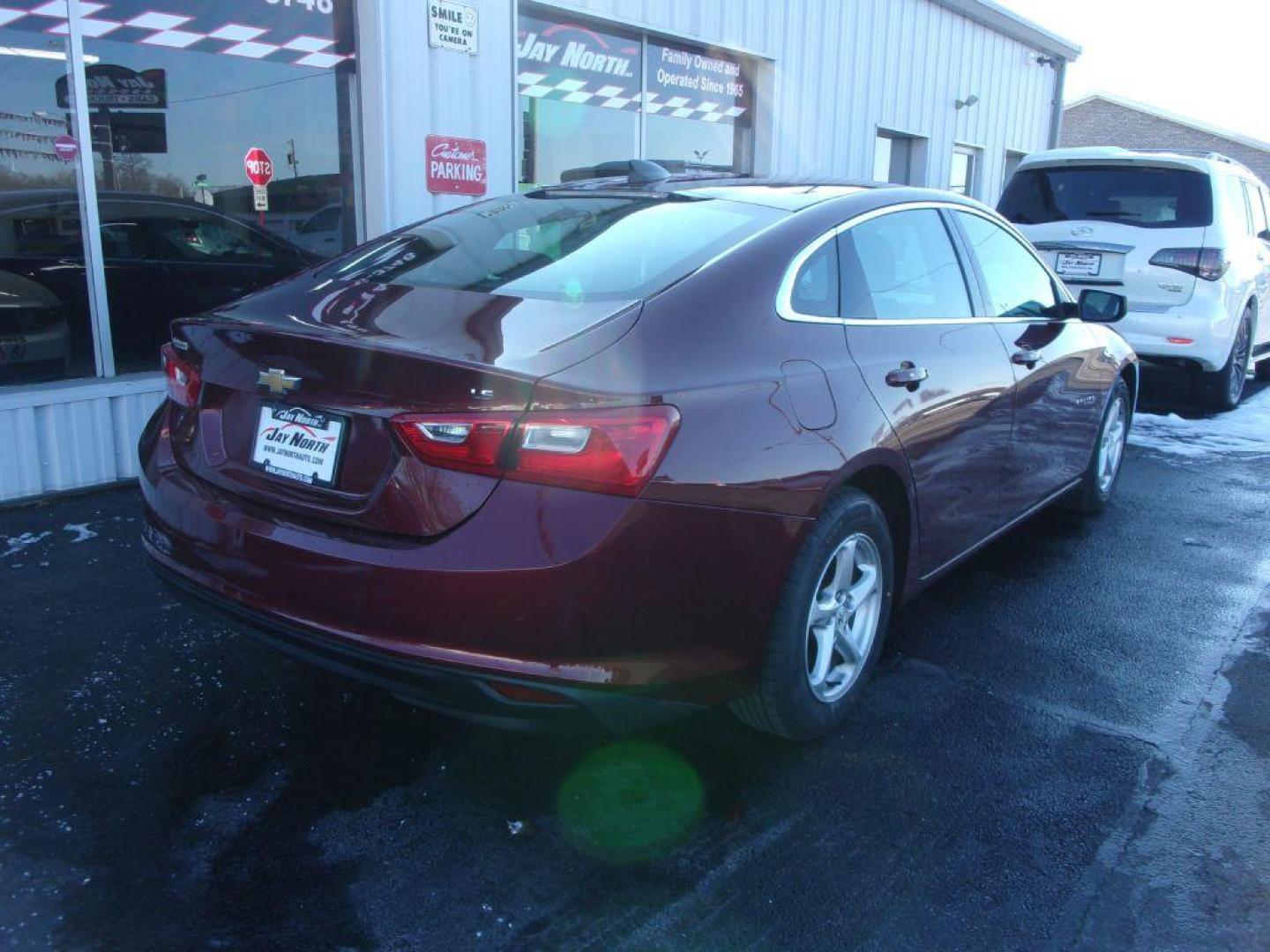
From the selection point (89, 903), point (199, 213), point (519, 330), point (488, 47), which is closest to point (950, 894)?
point (519, 330)

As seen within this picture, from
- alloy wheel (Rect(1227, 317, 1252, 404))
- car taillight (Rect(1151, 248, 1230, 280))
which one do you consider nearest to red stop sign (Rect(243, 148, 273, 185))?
car taillight (Rect(1151, 248, 1230, 280))

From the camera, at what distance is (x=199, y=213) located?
19.0ft

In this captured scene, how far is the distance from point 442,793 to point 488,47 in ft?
17.2

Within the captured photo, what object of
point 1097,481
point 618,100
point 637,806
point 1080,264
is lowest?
point 637,806

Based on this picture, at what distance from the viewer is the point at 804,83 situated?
960 centimetres

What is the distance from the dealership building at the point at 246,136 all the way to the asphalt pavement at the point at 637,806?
1752 millimetres

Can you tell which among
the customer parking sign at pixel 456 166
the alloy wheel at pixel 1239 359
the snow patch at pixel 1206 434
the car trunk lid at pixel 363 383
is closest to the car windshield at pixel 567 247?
the car trunk lid at pixel 363 383

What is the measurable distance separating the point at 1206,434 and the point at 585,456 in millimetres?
6568

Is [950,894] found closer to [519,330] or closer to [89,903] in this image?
[519,330]

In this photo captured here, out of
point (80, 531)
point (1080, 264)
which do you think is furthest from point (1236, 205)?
point (80, 531)

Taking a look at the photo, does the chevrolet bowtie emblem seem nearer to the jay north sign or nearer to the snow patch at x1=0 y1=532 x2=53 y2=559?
the snow patch at x1=0 y1=532 x2=53 y2=559

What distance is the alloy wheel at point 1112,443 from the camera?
5.13 metres

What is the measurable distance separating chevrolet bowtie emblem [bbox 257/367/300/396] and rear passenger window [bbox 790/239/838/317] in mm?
1282

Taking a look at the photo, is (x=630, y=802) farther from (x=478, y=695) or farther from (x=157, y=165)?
(x=157, y=165)
